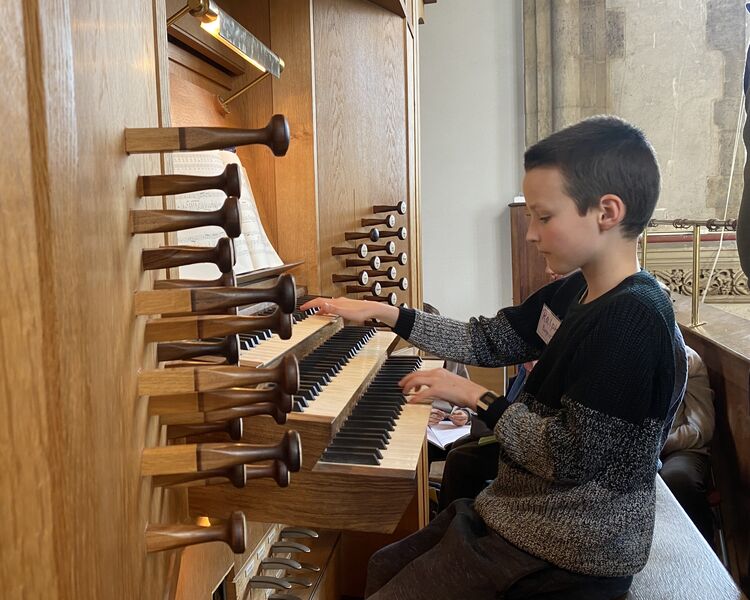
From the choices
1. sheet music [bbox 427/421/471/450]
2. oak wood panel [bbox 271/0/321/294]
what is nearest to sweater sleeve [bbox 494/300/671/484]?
oak wood panel [bbox 271/0/321/294]

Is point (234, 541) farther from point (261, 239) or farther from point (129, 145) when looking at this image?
point (261, 239)

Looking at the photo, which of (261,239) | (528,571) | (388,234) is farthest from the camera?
(388,234)

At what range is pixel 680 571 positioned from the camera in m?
1.46

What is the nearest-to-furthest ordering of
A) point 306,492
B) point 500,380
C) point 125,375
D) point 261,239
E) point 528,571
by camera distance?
point 125,375
point 306,492
point 528,571
point 261,239
point 500,380

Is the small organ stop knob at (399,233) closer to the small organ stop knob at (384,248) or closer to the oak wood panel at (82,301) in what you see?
the small organ stop knob at (384,248)

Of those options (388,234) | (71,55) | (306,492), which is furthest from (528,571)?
(388,234)

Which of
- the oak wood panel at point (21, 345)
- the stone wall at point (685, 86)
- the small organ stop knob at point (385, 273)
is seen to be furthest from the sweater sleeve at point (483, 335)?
the stone wall at point (685, 86)

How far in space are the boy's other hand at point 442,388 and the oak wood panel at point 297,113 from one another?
2.62 feet

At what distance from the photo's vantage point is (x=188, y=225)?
0.87m

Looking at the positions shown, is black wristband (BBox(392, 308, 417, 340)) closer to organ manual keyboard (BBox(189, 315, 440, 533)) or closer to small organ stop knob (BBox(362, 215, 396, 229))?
organ manual keyboard (BBox(189, 315, 440, 533))

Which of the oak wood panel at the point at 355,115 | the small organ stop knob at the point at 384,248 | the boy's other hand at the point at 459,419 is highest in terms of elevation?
the oak wood panel at the point at 355,115

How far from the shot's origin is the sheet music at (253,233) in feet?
6.51

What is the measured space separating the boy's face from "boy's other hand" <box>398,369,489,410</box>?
361mm

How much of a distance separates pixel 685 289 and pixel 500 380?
5.48 ft
